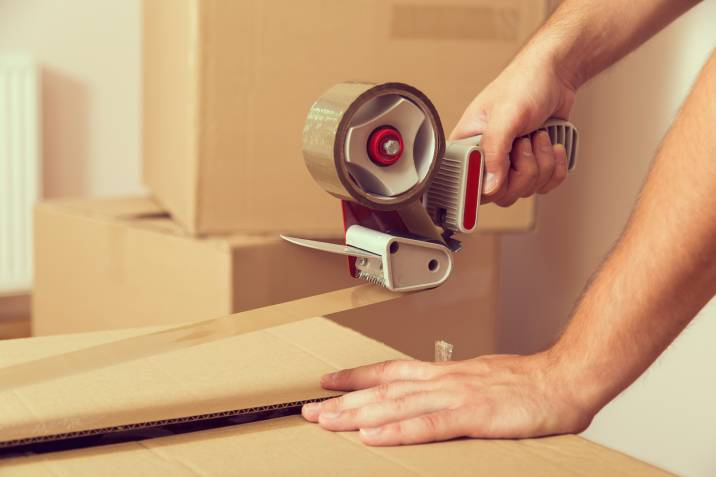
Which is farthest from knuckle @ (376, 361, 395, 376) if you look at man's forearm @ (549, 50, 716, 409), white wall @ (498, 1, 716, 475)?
white wall @ (498, 1, 716, 475)

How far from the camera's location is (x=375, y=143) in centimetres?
76

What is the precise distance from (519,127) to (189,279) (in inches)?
26.7

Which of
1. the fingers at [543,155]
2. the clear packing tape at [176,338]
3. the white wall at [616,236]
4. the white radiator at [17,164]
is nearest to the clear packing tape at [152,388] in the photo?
the clear packing tape at [176,338]

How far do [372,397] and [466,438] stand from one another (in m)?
0.09

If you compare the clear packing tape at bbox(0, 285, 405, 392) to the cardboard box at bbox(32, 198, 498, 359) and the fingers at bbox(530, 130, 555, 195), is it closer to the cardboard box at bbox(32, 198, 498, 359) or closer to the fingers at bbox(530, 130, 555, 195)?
the fingers at bbox(530, 130, 555, 195)

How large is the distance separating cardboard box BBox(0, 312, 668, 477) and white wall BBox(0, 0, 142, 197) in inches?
60.5

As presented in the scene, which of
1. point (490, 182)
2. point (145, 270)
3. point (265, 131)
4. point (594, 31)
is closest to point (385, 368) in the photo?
point (490, 182)

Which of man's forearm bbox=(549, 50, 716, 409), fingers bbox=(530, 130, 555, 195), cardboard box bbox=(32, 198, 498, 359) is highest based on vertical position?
fingers bbox=(530, 130, 555, 195)

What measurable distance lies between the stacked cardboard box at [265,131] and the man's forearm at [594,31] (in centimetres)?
39

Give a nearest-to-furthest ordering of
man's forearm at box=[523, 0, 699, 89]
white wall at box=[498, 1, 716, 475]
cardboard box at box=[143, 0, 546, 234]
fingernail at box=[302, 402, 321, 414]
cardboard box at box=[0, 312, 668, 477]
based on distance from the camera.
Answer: cardboard box at box=[0, 312, 668, 477], fingernail at box=[302, 402, 321, 414], man's forearm at box=[523, 0, 699, 89], cardboard box at box=[143, 0, 546, 234], white wall at box=[498, 1, 716, 475]

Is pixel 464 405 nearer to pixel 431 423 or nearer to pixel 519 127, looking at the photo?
pixel 431 423

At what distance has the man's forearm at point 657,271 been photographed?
735 mm

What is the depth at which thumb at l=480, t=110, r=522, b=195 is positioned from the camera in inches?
36.3

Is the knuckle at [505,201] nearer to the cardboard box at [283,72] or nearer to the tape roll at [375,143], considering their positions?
the tape roll at [375,143]
